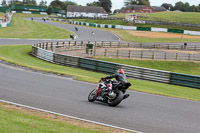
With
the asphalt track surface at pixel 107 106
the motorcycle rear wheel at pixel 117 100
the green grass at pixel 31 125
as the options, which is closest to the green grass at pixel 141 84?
the asphalt track surface at pixel 107 106

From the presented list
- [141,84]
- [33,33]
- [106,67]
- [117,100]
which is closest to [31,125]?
[117,100]

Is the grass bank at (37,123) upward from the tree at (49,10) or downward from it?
downward

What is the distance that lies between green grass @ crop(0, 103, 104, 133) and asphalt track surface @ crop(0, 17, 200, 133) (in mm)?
1423

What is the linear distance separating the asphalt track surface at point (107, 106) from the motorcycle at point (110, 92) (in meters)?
0.27

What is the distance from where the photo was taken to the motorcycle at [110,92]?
12.7 meters

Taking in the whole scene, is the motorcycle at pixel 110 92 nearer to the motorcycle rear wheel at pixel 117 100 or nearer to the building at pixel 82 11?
the motorcycle rear wheel at pixel 117 100

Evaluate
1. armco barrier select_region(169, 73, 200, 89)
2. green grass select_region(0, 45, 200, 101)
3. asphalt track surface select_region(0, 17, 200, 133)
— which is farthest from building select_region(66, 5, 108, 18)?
asphalt track surface select_region(0, 17, 200, 133)

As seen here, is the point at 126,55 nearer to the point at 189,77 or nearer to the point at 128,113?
the point at 189,77

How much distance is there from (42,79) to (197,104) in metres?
9.40

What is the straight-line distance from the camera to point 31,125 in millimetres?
9133

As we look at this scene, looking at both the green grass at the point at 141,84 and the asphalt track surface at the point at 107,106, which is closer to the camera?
the asphalt track surface at the point at 107,106

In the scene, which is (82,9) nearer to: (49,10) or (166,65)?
(49,10)

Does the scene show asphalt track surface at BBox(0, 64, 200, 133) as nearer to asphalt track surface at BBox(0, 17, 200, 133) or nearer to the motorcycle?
asphalt track surface at BBox(0, 17, 200, 133)

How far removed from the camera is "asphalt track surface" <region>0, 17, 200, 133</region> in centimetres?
1088
